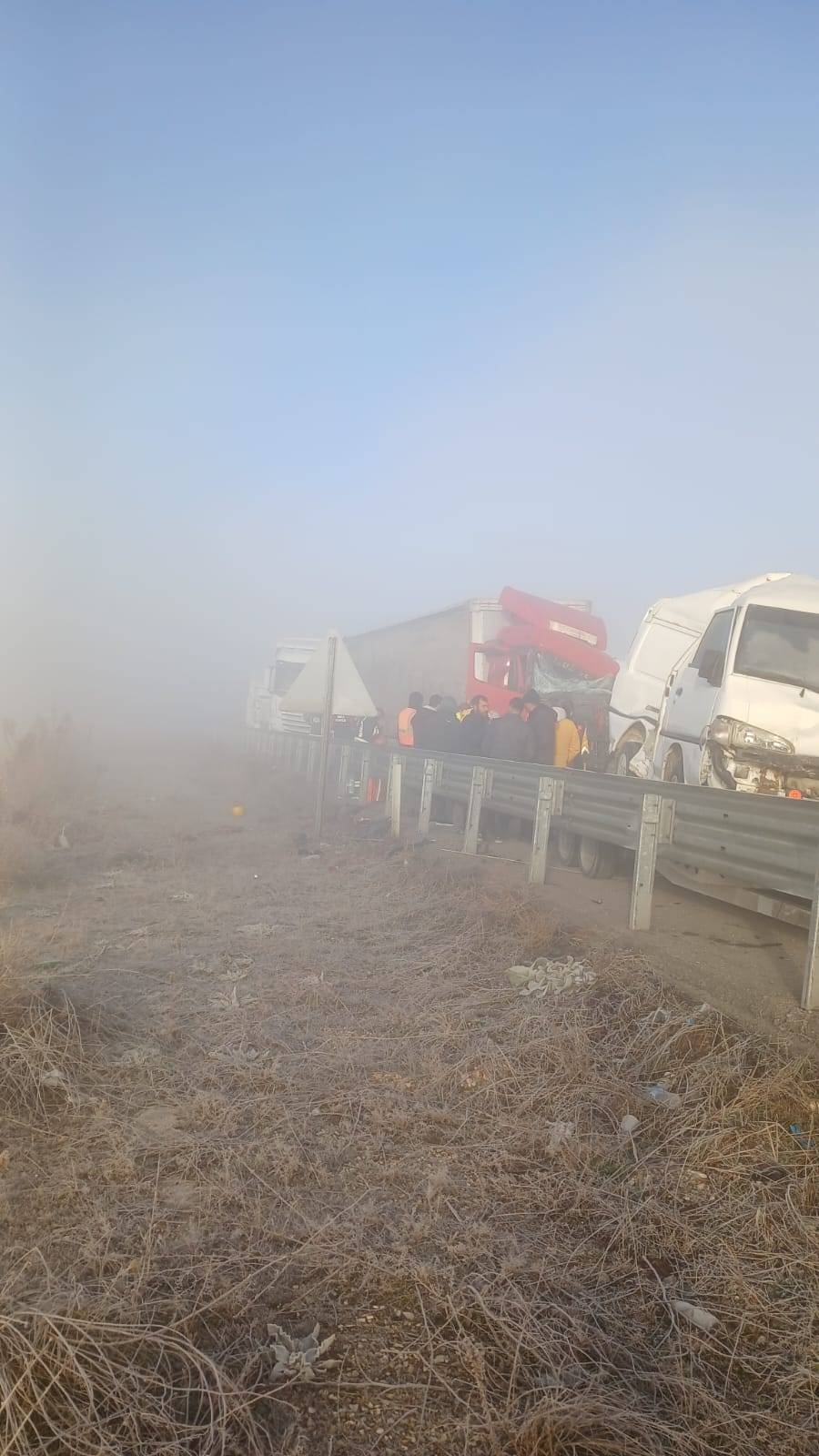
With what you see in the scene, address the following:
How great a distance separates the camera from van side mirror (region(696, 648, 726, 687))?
9.95 meters

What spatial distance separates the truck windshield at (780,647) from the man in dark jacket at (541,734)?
3.94 m

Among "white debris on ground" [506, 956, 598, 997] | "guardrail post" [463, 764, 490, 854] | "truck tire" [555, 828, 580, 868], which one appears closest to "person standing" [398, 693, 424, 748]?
"guardrail post" [463, 764, 490, 854]

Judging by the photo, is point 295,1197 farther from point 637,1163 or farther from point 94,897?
point 94,897

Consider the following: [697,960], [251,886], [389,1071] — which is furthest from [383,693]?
[389,1071]

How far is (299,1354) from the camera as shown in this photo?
2449mm

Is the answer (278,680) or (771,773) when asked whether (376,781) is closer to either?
(771,773)

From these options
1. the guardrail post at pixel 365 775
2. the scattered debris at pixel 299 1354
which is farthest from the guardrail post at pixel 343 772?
the scattered debris at pixel 299 1354

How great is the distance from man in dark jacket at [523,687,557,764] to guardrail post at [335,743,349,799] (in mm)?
5177

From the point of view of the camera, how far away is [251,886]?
948cm

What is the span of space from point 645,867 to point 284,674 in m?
25.6

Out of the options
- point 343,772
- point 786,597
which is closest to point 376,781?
point 343,772

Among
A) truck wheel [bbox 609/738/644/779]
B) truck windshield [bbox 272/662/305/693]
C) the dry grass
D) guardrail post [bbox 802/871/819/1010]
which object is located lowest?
the dry grass

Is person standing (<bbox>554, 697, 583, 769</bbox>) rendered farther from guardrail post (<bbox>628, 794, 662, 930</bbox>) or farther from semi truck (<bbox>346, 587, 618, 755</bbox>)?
guardrail post (<bbox>628, 794, 662, 930</bbox>)

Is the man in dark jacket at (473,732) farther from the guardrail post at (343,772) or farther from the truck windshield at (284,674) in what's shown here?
the truck windshield at (284,674)
